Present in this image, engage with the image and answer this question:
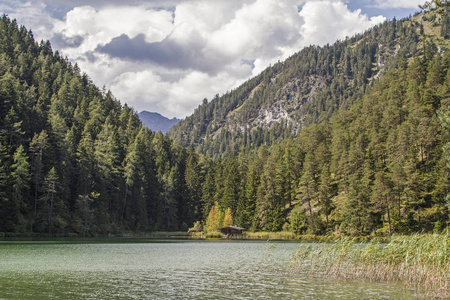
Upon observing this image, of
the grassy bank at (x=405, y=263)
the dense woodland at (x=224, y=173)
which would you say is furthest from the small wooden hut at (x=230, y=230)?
the grassy bank at (x=405, y=263)

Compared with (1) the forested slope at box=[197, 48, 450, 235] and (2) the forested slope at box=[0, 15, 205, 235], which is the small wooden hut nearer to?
(1) the forested slope at box=[197, 48, 450, 235]

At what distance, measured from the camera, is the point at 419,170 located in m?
93.7

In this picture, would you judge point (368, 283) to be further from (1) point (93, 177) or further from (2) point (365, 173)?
(1) point (93, 177)

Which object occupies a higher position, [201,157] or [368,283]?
[201,157]

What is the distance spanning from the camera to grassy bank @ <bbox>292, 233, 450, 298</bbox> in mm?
22172

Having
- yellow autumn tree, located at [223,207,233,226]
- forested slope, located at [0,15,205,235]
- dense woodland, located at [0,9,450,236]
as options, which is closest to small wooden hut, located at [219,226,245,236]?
dense woodland, located at [0,9,450,236]

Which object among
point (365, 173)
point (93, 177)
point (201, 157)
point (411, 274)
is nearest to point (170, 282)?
point (411, 274)

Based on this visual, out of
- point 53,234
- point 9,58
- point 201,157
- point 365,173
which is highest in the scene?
point 9,58

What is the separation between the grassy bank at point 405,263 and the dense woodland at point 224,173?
38.8m

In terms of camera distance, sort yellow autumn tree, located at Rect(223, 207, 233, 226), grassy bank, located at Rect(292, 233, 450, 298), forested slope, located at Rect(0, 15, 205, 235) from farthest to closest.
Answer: yellow autumn tree, located at Rect(223, 207, 233, 226) < forested slope, located at Rect(0, 15, 205, 235) < grassy bank, located at Rect(292, 233, 450, 298)

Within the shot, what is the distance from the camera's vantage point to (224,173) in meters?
159

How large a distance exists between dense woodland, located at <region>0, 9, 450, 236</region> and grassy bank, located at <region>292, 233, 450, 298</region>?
38.8 meters

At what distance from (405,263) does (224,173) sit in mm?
135116

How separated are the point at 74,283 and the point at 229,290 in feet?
33.5
